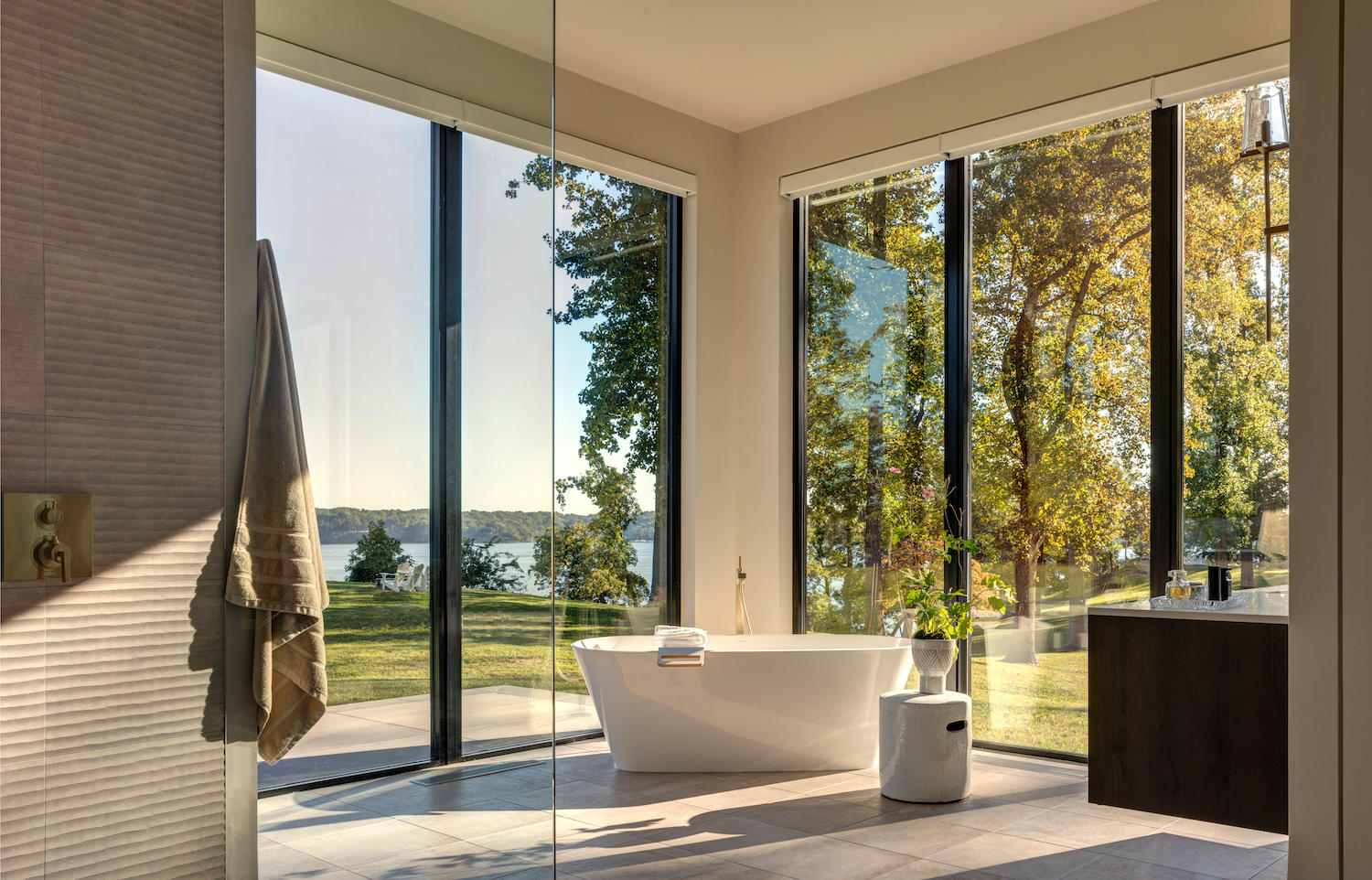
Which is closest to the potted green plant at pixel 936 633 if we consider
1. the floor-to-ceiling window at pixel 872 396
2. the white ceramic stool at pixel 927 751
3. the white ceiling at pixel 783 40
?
the white ceramic stool at pixel 927 751

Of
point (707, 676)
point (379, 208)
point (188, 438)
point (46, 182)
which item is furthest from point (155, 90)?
point (707, 676)

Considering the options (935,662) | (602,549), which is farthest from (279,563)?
(602,549)

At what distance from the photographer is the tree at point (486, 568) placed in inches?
64.6

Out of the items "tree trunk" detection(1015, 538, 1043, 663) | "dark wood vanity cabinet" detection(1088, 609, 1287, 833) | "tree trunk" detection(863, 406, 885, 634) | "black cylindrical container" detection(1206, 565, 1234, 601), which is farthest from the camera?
"tree trunk" detection(863, 406, 885, 634)

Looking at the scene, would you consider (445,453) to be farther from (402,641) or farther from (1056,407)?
(1056,407)

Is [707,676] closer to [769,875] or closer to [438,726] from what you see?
[769,875]

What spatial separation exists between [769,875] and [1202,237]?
313 cm

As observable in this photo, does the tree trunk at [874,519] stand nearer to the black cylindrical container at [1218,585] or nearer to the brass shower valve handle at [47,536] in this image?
the black cylindrical container at [1218,585]

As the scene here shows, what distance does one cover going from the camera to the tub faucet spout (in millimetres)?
5523

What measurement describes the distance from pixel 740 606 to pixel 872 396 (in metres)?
1.38

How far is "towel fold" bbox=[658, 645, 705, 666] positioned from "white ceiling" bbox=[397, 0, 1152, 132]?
2768 mm

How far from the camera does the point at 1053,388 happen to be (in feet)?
15.1

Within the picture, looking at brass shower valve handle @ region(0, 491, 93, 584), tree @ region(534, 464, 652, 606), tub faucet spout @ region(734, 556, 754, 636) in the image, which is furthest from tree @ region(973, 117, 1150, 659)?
brass shower valve handle @ region(0, 491, 93, 584)

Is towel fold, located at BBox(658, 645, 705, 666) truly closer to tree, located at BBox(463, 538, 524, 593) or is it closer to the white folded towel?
the white folded towel
